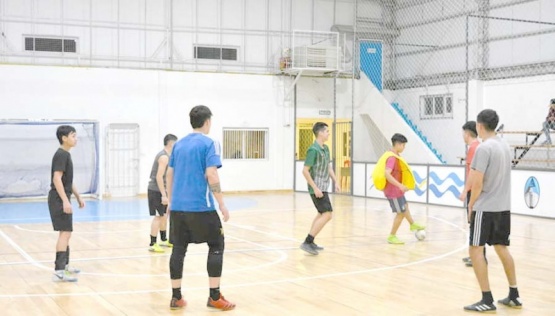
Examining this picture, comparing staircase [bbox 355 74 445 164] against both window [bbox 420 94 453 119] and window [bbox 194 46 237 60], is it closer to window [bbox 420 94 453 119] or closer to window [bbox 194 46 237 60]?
window [bbox 420 94 453 119]

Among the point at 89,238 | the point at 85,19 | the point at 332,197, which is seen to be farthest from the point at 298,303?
the point at 85,19

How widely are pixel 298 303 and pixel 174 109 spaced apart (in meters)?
18.2

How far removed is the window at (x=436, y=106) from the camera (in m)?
27.1

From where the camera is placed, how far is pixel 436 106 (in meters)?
27.7

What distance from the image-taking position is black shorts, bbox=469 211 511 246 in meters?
7.10

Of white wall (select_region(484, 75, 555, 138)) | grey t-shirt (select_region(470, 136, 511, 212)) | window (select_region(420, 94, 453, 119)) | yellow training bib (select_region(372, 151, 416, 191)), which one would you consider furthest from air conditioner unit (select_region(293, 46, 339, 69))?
grey t-shirt (select_region(470, 136, 511, 212))

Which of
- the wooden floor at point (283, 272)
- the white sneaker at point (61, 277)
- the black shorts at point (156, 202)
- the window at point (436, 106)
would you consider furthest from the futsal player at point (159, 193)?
the window at point (436, 106)

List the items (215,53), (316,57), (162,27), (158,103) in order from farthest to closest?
(215,53)
(316,57)
(162,27)
(158,103)

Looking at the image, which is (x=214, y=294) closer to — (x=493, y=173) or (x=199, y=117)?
(x=199, y=117)

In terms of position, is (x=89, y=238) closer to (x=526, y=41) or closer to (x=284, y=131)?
(x=284, y=131)

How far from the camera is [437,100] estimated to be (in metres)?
27.7

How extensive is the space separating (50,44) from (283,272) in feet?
57.0

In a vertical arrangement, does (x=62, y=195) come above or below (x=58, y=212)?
above

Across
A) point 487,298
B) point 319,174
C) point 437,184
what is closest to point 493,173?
point 487,298
